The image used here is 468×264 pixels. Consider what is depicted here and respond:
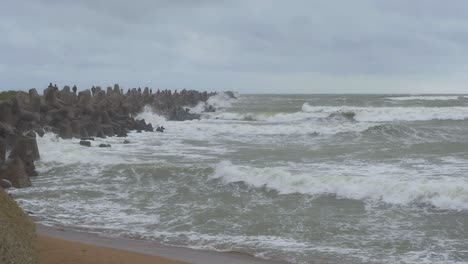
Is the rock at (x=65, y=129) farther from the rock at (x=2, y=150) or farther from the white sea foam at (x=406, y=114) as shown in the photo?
the white sea foam at (x=406, y=114)

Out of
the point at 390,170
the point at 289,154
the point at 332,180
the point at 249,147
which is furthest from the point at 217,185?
the point at 249,147

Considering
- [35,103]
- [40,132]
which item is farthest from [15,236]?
[35,103]

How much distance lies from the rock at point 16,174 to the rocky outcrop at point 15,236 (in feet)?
22.5

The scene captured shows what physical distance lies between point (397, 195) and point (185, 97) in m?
38.5

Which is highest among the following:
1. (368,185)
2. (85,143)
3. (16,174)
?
(85,143)

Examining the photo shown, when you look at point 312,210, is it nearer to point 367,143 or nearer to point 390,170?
point 390,170

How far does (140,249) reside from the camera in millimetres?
6598

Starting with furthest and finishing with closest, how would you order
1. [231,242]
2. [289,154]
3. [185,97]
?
[185,97]
[289,154]
[231,242]

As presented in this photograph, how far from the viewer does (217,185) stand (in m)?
11.2

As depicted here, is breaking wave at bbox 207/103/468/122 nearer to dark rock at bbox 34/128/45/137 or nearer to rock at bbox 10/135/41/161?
dark rock at bbox 34/128/45/137

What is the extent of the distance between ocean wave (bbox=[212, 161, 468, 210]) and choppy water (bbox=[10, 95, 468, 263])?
0.07 feet

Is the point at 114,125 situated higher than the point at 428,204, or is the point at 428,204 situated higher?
the point at 114,125

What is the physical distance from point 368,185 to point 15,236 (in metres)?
7.65

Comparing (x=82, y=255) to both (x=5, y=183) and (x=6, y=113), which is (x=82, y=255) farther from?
(x=6, y=113)
